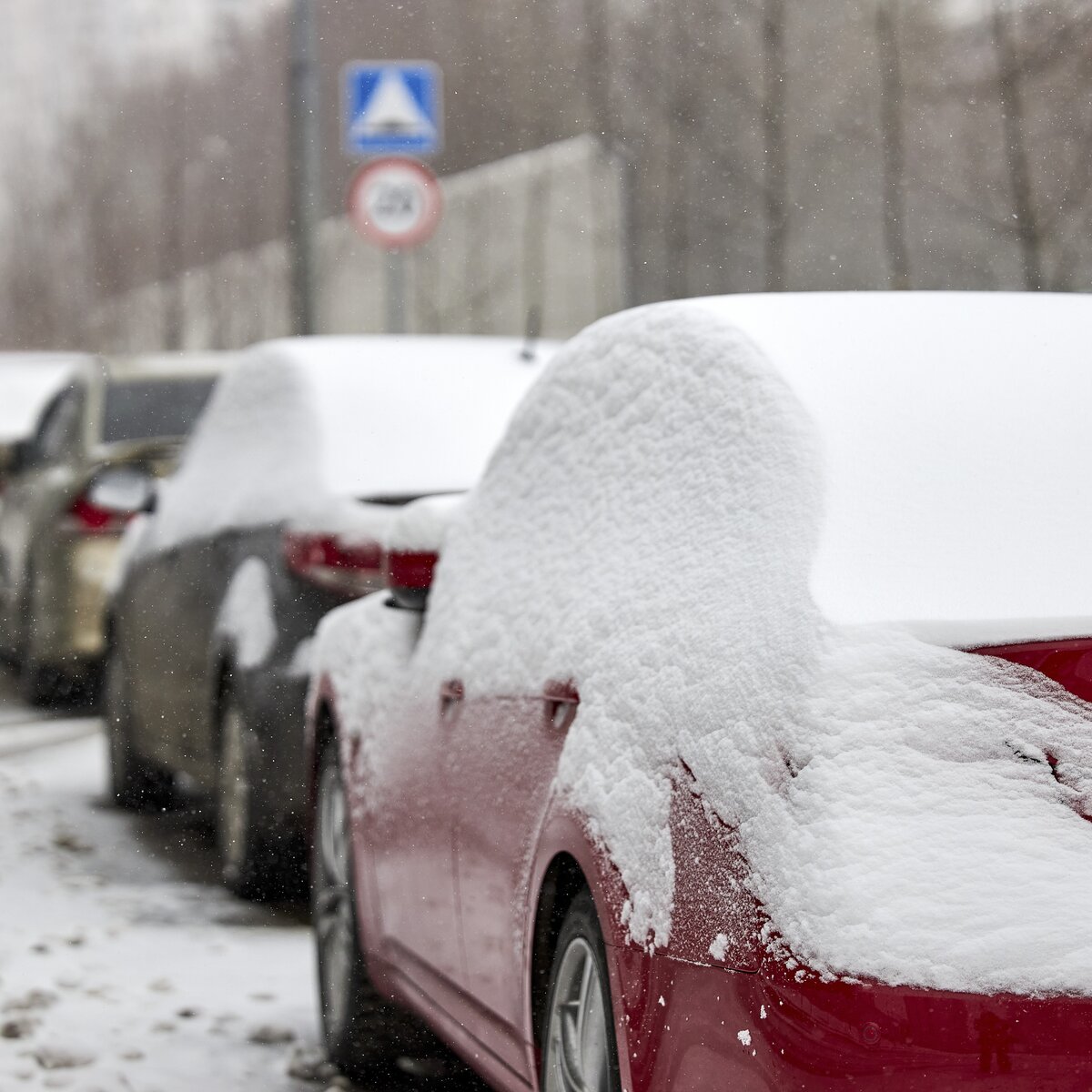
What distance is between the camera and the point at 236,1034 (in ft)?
17.0

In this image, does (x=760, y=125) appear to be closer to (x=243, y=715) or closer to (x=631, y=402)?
(x=243, y=715)

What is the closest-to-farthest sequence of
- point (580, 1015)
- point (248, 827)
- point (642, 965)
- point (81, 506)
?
point (642, 965)
point (580, 1015)
point (248, 827)
point (81, 506)

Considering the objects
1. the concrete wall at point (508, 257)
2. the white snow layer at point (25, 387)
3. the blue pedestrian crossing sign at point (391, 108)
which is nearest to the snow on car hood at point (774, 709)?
→ the blue pedestrian crossing sign at point (391, 108)

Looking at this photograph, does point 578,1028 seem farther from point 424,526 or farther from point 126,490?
point 126,490

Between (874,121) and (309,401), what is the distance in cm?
1059

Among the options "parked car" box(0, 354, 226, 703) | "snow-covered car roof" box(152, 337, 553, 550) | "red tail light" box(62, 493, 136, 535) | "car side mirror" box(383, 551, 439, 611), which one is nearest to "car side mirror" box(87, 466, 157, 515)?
"snow-covered car roof" box(152, 337, 553, 550)

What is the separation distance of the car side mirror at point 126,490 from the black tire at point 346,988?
11.5 feet

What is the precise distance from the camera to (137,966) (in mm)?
5891

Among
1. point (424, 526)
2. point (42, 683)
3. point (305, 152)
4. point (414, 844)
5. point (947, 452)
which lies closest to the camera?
point (947, 452)

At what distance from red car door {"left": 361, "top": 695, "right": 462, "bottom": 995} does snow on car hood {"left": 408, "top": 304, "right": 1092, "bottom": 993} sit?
0.35m

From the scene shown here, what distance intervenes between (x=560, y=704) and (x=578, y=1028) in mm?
470

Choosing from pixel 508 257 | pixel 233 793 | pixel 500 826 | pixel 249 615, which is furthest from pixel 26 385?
pixel 500 826

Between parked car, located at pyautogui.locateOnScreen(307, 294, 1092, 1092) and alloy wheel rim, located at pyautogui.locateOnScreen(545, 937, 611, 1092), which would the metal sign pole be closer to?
parked car, located at pyautogui.locateOnScreen(307, 294, 1092, 1092)

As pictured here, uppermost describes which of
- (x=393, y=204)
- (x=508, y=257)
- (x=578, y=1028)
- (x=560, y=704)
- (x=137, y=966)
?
(x=508, y=257)
